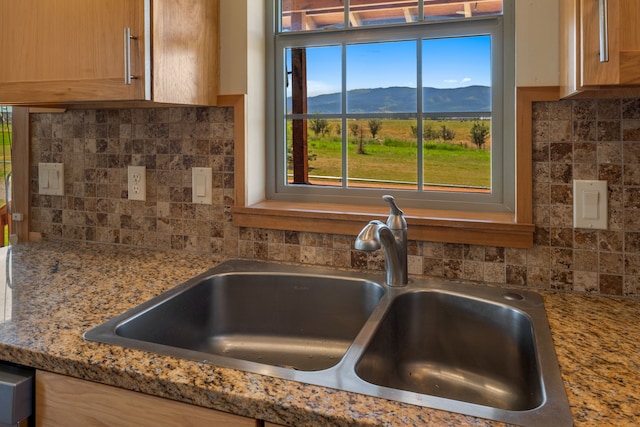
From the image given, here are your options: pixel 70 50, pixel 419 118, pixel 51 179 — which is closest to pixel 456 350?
pixel 419 118

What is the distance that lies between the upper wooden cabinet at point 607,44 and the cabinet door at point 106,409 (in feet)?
2.78

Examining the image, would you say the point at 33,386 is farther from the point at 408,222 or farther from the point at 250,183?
the point at 408,222

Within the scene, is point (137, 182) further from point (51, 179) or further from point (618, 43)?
point (618, 43)

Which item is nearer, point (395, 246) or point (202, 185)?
point (395, 246)

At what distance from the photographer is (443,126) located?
1.43m

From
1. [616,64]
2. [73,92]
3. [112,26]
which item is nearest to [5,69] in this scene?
[73,92]

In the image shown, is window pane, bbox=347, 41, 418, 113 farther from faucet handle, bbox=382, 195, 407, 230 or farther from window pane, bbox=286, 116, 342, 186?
faucet handle, bbox=382, 195, 407, 230

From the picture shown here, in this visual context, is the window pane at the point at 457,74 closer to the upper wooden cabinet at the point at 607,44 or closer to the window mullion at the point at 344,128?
the window mullion at the point at 344,128

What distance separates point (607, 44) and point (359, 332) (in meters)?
0.73

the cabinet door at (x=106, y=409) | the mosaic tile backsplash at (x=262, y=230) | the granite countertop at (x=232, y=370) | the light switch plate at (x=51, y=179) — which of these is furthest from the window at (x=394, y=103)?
the cabinet door at (x=106, y=409)

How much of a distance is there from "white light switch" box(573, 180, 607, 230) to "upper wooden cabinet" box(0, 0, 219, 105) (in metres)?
1.09

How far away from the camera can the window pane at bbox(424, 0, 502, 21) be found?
1.36m

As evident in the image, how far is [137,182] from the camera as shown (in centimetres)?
157

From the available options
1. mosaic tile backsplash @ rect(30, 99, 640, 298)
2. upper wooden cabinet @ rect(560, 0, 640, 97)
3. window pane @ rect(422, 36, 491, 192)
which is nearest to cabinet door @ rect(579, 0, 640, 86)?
upper wooden cabinet @ rect(560, 0, 640, 97)
